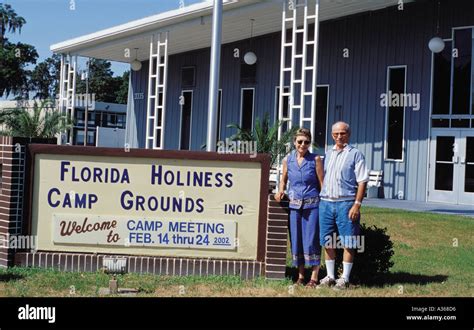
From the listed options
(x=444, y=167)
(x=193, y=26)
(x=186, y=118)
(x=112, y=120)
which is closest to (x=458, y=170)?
(x=444, y=167)

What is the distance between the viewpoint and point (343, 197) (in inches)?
279

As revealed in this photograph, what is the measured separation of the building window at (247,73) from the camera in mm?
23719

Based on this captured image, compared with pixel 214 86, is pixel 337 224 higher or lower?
lower

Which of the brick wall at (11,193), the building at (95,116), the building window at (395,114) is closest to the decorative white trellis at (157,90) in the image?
the building window at (395,114)

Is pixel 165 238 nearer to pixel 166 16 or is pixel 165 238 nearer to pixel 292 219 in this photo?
pixel 292 219

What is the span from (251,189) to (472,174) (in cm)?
1216

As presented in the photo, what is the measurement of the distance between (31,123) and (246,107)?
7691 mm

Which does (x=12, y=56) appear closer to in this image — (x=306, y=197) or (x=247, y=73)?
(x=247, y=73)

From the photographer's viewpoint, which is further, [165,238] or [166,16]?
[166,16]

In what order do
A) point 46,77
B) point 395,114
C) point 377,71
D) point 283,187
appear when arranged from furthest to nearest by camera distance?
point 46,77
point 377,71
point 395,114
point 283,187

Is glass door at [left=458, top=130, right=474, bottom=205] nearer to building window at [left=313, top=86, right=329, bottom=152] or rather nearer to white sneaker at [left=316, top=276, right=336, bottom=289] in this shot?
building window at [left=313, top=86, right=329, bottom=152]

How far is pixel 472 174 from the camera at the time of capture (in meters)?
18.1

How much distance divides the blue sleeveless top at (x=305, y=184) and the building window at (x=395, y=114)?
12.9 m
